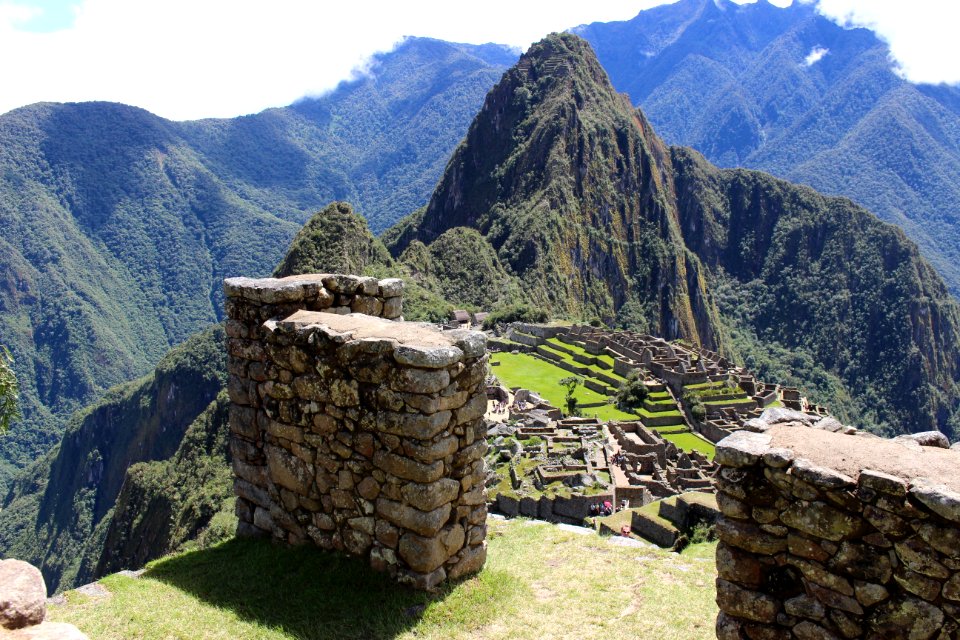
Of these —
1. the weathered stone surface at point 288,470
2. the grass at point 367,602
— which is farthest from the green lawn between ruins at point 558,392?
the weathered stone surface at point 288,470

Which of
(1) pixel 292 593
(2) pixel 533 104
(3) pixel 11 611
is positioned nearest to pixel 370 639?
(1) pixel 292 593

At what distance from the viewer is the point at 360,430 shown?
7410 millimetres

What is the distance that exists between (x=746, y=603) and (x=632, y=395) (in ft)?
169

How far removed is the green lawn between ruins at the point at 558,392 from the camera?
50188 mm

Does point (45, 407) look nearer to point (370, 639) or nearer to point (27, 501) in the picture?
point (27, 501)

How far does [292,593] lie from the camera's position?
24.4 ft

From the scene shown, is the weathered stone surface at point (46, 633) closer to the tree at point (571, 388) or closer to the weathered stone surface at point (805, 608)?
the weathered stone surface at point (805, 608)

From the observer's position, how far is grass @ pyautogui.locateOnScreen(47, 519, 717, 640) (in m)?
6.71

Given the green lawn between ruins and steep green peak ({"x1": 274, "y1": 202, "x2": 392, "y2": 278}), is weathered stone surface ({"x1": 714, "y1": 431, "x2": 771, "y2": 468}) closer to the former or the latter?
the green lawn between ruins

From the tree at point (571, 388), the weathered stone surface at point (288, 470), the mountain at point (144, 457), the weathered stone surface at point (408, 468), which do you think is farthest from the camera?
the mountain at point (144, 457)

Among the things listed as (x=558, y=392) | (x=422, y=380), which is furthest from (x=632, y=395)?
(x=422, y=380)

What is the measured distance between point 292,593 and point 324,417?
1.90 meters

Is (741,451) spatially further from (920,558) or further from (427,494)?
(427,494)

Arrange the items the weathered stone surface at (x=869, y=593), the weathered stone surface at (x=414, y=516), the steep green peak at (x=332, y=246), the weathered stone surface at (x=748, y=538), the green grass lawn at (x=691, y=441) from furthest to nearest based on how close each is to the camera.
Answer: the steep green peak at (x=332, y=246), the green grass lawn at (x=691, y=441), the weathered stone surface at (x=414, y=516), the weathered stone surface at (x=748, y=538), the weathered stone surface at (x=869, y=593)
